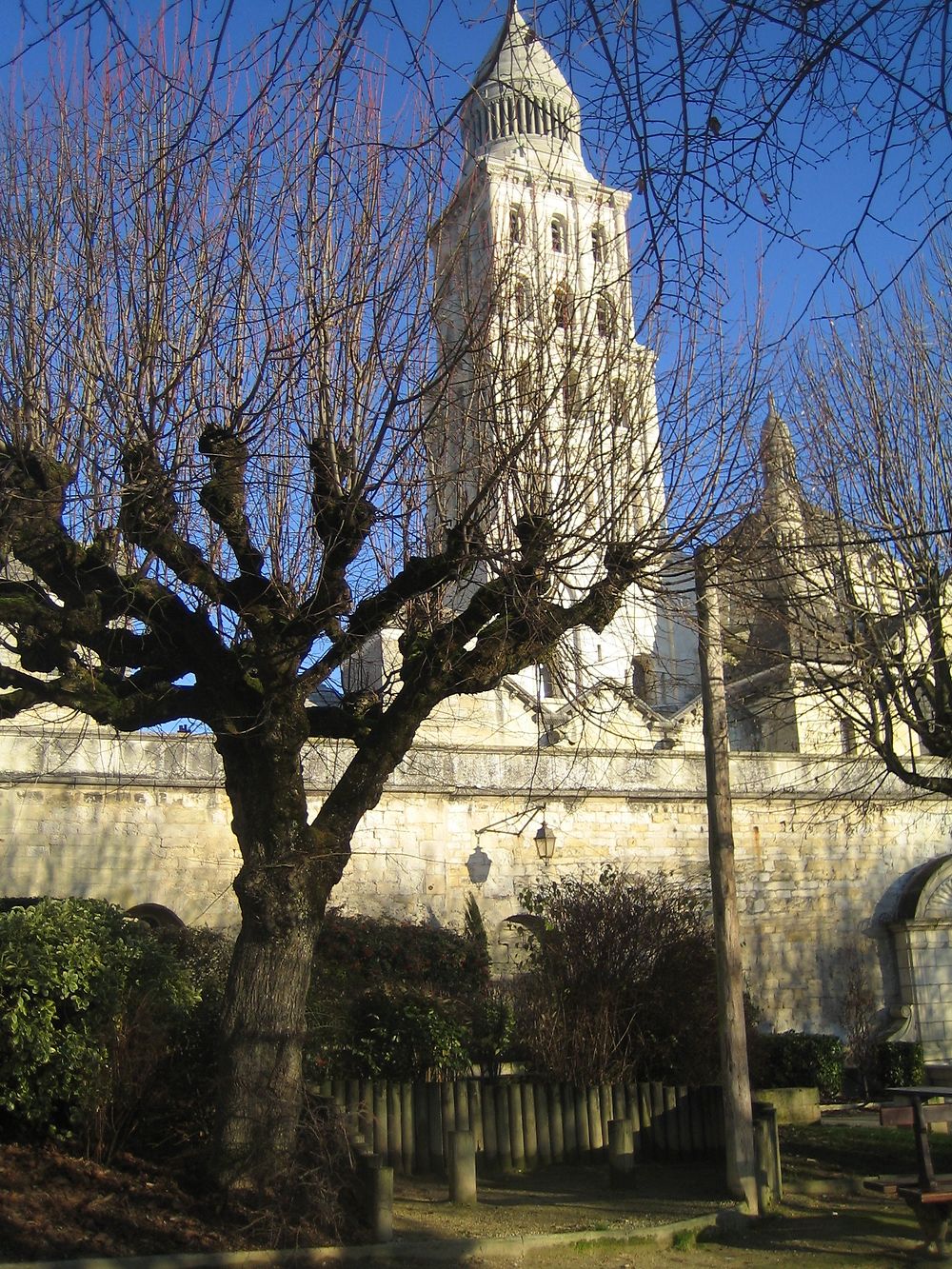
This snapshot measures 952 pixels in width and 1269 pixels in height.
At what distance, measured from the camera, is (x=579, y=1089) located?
37.8ft

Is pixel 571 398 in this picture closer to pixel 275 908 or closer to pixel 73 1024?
pixel 275 908

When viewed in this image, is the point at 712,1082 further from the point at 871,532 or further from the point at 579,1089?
the point at 871,532

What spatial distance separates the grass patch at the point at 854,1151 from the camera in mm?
11366

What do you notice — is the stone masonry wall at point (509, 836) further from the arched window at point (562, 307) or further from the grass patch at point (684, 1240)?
the arched window at point (562, 307)

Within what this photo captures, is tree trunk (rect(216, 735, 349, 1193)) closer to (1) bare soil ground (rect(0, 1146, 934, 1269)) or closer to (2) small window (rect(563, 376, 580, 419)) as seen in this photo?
(1) bare soil ground (rect(0, 1146, 934, 1269))

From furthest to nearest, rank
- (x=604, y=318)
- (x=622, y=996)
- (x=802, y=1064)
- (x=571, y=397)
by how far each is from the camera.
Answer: (x=802, y=1064), (x=622, y=996), (x=604, y=318), (x=571, y=397)

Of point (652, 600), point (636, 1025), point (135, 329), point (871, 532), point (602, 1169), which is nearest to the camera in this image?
point (135, 329)

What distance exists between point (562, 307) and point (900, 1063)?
1346 centimetres

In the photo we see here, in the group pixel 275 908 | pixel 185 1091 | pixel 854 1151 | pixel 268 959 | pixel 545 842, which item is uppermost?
pixel 545 842

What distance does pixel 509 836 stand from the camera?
17.5 m

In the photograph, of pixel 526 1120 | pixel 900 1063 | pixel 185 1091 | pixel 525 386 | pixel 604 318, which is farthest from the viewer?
pixel 900 1063

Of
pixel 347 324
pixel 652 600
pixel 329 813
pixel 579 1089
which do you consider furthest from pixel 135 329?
pixel 579 1089

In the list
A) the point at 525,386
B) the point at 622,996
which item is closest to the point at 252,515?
the point at 525,386

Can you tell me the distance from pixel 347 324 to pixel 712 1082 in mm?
8534
